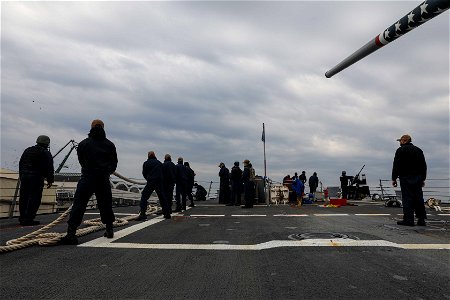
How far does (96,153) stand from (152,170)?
3.88 meters

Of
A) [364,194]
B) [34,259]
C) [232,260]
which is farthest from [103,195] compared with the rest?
[364,194]

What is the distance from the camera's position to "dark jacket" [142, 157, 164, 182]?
9.12m

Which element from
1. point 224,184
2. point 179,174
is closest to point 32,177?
point 179,174

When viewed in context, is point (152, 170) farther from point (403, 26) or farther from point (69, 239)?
point (403, 26)

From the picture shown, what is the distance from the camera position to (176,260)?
149 inches

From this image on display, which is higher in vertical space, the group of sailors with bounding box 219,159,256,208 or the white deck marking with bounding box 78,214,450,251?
the group of sailors with bounding box 219,159,256,208

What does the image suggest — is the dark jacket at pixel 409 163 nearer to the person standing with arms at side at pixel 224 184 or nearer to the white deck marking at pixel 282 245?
the white deck marking at pixel 282 245

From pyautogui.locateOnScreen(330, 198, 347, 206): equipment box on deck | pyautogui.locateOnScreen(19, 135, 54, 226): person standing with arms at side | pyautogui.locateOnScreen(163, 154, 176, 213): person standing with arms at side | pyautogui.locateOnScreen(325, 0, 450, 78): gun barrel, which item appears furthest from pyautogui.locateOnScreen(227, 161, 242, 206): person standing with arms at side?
pyautogui.locateOnScreen(19, 135, 54, 226): person standing with arms at side

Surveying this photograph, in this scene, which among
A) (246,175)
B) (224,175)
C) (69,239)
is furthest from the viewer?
(224,175)

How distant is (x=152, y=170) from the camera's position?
916cm

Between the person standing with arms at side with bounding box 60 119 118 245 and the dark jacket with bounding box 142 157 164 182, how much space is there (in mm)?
3583

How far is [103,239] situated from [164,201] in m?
3.78

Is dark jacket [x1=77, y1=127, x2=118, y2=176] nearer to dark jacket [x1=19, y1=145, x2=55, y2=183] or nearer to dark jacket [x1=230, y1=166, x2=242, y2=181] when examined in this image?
dark jacket [x1=19, y1=145, x2=55, y2=183]

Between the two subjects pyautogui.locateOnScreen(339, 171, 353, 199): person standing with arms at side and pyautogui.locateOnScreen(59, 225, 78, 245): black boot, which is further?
pyautogui.locateOnScreen(339, 171, 353, 199): person standing with arms at side
